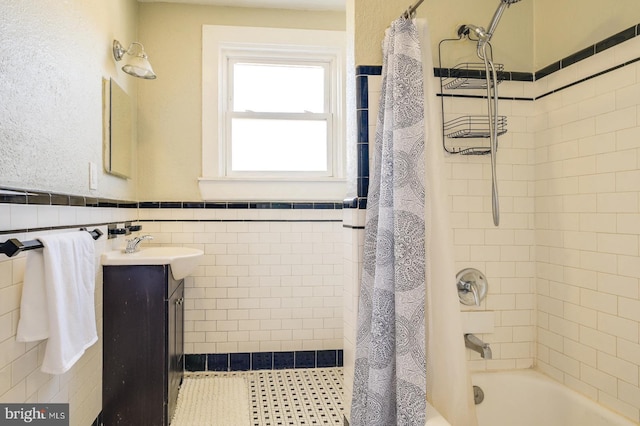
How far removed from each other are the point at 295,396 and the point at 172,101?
2219mm

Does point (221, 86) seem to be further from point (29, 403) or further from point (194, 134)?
point (29, 403)

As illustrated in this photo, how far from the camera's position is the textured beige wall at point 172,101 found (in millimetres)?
2943

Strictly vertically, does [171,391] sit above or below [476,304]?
below

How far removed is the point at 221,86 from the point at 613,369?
2843mm

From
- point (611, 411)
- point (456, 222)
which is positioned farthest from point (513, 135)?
point (611, 411)

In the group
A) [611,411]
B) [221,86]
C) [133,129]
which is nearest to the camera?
[611,411]

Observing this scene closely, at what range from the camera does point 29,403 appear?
1423mm

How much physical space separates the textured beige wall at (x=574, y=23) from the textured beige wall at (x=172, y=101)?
2108 millimetres

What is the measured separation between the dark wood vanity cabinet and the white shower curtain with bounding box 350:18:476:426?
116 centimetres

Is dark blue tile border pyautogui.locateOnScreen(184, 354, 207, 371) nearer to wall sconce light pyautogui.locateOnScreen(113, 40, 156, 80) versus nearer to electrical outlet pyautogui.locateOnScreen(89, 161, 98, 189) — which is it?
electrical outlet pyautogui.locateOnScreen(89, 161, 98, 189)

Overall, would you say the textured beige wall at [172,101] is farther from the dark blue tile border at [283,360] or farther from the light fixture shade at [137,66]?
the dark blue tile border at [283,360]

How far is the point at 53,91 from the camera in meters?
1.64

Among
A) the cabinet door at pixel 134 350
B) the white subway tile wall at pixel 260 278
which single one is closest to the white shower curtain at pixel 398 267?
the cabinet door at pixel 134 350
